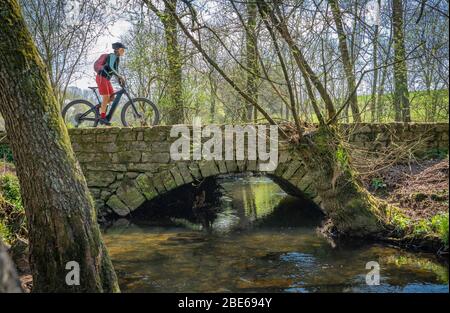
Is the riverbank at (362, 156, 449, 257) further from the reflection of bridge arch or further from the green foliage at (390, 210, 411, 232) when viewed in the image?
the reflection of bridge arch

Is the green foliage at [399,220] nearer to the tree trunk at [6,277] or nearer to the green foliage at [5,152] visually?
the tree trunk at [6,277]

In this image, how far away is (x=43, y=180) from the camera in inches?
129

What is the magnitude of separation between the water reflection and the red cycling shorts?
99.2 inches

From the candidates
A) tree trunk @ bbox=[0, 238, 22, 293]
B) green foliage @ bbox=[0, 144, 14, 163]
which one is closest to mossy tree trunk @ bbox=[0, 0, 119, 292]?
tree trunk @ bbox=[0, 238, 22, 293]

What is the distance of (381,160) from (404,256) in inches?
61.0

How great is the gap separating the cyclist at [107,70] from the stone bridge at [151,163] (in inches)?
27.1

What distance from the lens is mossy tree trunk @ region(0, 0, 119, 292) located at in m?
3.26

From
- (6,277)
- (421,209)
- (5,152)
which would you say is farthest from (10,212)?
(421,209)

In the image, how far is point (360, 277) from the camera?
480 centimetres

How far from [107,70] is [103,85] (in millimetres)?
288

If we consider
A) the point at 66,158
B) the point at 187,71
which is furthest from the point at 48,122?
the point at 187,71

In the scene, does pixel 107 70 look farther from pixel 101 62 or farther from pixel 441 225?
pixel 441 225

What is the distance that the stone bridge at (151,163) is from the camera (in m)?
7.96

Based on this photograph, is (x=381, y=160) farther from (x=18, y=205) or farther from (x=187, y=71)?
(x=187, y=71)
